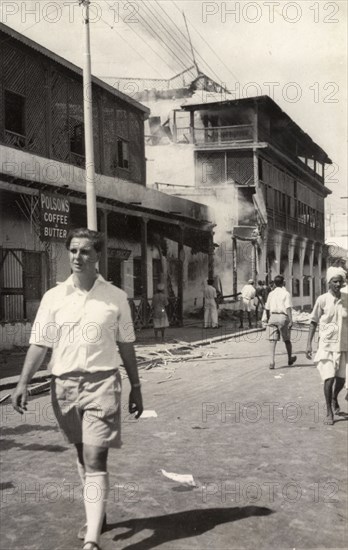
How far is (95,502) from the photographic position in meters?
3.62

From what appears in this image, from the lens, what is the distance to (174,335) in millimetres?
18969

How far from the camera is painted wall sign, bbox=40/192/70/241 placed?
14820 millimetres

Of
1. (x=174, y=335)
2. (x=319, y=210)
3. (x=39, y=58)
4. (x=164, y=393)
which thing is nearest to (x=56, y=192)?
(x=39, y=58)

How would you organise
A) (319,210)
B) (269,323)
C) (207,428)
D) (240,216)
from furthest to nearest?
(319,210), (240,216), (269,323), (207,428)

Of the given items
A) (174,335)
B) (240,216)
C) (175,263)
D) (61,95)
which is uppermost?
(61,95)

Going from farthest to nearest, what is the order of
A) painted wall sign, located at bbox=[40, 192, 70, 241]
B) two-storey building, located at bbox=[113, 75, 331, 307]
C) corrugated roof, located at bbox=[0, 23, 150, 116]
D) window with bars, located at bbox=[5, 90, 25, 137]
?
1. two-storey building, located at bbox=[113, 75, 331, 307]
2. window with bars, located at bbox=[5, 90, 25, 137]
3. corrugated roof, located at bbox=[0, 23, 150, 116]
4. painted wall sign, located at bbox=[40, 192, 70, 241]

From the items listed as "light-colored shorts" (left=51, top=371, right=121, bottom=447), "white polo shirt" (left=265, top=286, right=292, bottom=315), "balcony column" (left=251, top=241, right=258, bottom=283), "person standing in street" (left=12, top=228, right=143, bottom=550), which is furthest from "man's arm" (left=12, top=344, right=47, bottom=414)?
"balcony column" (left=251, top=241, right=258, bottom=283)

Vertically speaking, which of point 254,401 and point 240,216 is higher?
point 240,216

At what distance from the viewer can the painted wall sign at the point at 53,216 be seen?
14.8 metres

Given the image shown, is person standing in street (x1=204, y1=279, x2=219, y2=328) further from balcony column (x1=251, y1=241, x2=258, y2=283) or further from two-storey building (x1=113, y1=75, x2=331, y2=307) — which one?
balcony column (x1=251, y1=241, x2=258, y2=283)

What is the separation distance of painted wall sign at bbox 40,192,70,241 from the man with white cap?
29.5ft

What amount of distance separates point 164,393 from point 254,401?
1511 millimetres

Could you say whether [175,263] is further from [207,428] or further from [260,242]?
[207,428]

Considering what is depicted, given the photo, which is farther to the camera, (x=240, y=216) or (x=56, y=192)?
(x=240, y=216)
